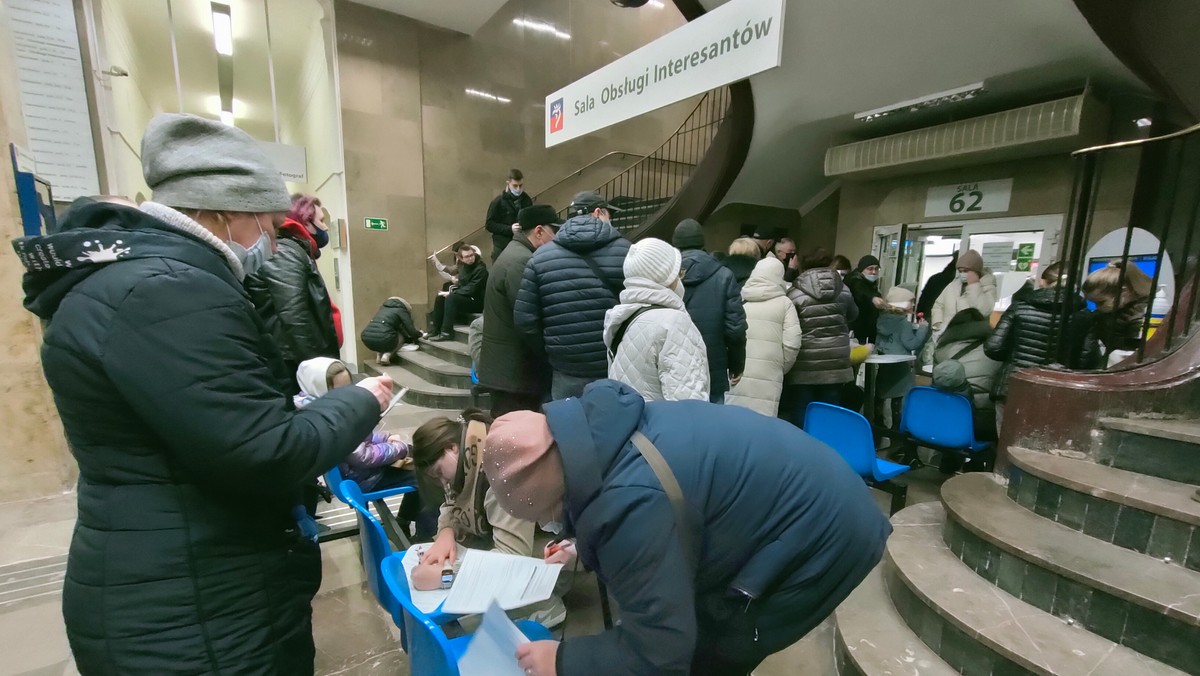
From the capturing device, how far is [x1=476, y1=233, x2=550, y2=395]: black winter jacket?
2.32 metres

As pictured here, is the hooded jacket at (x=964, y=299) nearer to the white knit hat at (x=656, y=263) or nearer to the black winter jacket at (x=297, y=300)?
the white knit hat at (x=656, y=263)

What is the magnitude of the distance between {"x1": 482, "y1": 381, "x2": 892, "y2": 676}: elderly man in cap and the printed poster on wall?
4.11m


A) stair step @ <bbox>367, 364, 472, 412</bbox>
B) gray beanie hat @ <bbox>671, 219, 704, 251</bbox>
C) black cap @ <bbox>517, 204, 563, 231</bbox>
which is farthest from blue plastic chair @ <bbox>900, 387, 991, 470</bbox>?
stair step @ <bbox>367, 364, 472, 412</bbox>

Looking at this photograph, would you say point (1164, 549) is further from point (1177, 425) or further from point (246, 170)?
point (246, 170)

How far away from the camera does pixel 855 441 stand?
2451 millimetres

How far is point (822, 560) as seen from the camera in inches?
37.9

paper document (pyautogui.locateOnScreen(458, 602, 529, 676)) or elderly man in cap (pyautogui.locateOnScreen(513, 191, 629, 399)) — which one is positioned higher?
elderly man in cap (pyautogui.locateOnScreen(513, 191, 629, 399))

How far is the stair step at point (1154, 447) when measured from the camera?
5.77 ft

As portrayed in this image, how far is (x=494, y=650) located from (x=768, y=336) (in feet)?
7.73

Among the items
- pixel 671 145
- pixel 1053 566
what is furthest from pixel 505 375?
pixel 671 145

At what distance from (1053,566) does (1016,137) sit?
4.55 meters

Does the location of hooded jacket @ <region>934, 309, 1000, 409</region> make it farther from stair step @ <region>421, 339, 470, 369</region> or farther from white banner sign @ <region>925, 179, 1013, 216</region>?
stair step @ <region>421, 339, 470, 369</region>

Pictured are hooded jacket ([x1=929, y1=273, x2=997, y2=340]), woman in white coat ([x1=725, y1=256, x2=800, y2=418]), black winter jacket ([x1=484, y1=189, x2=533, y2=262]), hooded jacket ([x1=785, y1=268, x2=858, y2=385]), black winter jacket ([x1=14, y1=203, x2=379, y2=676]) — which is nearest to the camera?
black winter jacket ([x1=14, y1=203, x2=379, y2=676])

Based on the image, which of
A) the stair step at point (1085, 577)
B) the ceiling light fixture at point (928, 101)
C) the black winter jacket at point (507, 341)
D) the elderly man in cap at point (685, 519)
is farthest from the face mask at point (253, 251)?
the ceiling light fixture at point (928, 101)
